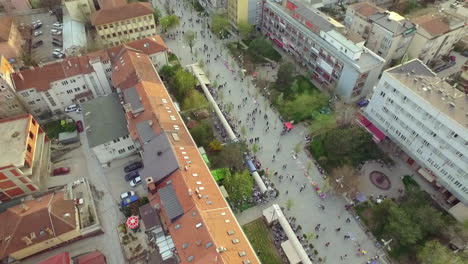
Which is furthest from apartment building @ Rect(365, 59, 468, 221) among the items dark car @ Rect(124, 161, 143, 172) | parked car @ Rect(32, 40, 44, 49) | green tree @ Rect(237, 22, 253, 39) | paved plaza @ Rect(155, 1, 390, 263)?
parked car @ Rect(32, 40, 44, 49)

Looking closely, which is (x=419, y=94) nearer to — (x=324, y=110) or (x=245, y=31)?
(x=324, y=110)

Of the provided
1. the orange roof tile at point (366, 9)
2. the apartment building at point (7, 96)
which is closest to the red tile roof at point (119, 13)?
the apartment building at point (7, 96)

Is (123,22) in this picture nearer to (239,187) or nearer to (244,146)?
(244,146)

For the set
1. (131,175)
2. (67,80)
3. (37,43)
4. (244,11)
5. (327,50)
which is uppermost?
(244,11)

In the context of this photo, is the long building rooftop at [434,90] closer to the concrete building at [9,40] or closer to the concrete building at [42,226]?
the concrete building at [42,226]

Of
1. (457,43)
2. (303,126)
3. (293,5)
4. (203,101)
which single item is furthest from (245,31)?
(457,43)

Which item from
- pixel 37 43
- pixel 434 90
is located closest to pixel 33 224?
pixel 37 43
